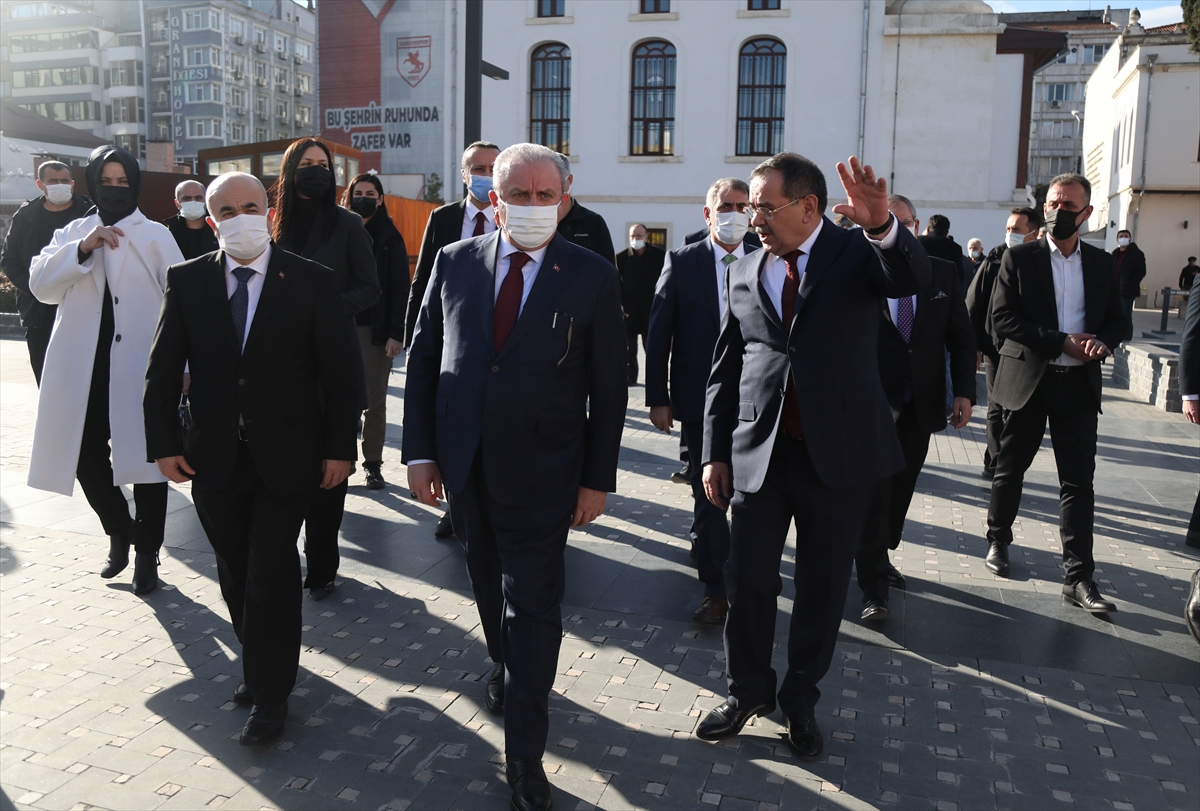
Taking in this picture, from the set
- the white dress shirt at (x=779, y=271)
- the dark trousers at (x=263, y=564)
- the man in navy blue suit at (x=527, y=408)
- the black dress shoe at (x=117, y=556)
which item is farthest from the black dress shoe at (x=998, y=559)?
the black dress shoe at (x=117, y=556)

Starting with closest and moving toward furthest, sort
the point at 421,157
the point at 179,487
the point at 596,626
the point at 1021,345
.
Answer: the point at 596,626 → the point at 1021,345 → the point at 179,487 → the point at 421,157

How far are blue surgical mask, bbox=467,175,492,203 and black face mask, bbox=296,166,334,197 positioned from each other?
0.84 meters

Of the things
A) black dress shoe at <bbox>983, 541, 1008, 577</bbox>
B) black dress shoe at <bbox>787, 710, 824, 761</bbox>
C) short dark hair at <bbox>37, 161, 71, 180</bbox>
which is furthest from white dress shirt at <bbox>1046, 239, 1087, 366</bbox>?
short dark hair at <bbox>37, 161, 71, 180</bbox>

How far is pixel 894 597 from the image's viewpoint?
5344 mm

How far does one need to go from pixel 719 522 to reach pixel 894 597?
1.12 m

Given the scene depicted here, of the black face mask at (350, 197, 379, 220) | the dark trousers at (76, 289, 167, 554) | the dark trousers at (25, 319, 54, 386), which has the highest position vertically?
the black face mask at (350, 197, 379, 220)

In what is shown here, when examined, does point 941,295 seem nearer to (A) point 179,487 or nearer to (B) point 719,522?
(B) point 719,522

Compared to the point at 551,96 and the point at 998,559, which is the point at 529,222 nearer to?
the point at 998,559

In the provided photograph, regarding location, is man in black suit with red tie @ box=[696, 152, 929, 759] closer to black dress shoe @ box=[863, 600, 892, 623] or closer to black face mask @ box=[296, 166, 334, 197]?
black dress shoe @ box=[863, 600, 892, 623]

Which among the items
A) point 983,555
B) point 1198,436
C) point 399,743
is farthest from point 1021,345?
point 1198,436

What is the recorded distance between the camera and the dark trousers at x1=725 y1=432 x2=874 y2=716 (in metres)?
3.63

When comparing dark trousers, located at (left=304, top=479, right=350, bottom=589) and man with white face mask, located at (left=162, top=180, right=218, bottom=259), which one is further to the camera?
man with white face mask, located at (left=162, top=180, right=218, bottom=259)

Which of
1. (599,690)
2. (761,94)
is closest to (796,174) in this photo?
(599,690)

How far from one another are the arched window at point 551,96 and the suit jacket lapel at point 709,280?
108 ft
